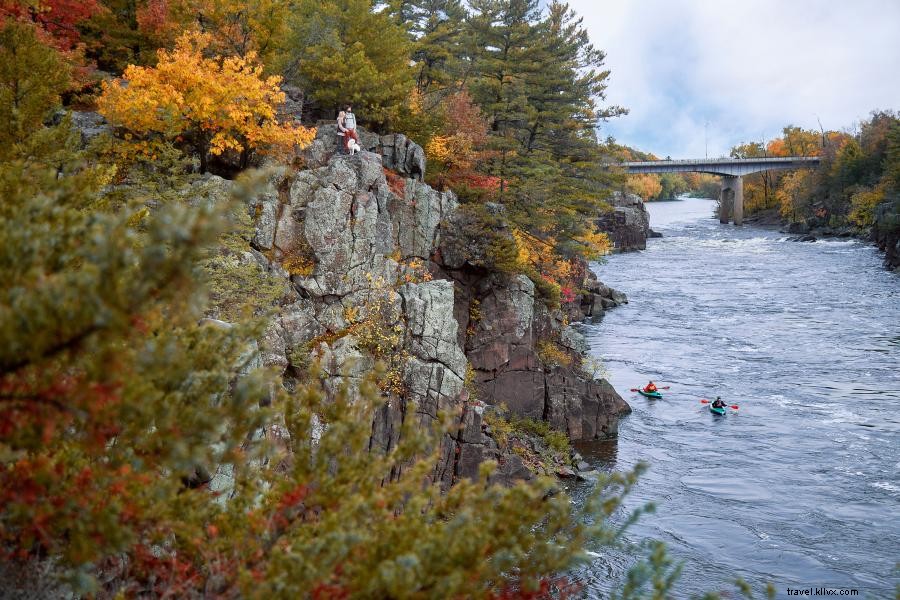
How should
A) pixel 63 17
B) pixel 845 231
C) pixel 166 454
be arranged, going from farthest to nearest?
pixel 845 231 → pixel 63 17 → pixel 166 454

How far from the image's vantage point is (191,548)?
5895mm

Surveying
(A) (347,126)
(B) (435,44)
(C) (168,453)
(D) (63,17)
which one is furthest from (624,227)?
(C) (168,453)

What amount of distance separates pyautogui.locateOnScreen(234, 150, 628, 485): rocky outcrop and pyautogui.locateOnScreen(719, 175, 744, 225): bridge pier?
296 ft

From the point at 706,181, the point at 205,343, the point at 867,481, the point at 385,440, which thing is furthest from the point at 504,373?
the point at 706,181

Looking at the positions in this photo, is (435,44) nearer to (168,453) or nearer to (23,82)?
(23,82)

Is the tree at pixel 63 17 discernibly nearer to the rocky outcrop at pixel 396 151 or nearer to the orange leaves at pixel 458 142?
the rocky outcrop at pixel 396 151

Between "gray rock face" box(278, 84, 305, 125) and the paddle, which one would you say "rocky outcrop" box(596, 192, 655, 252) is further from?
"gray rock face" box(278, 84, 305, 125)

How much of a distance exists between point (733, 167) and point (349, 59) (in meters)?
89.1

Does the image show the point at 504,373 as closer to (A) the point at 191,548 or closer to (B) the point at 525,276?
(B) the point at 525,276

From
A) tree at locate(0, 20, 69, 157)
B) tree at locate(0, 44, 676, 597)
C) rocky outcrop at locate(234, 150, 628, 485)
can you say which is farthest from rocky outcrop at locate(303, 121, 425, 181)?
tree at locate(0, 44, 676, 597)

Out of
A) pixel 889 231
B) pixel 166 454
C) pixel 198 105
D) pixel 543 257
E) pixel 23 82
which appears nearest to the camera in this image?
pixel 166 454

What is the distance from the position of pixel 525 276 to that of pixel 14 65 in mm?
18660

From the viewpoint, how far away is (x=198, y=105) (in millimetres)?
18422

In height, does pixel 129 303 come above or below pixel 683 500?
above
